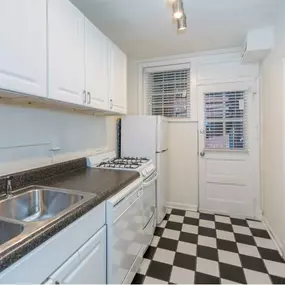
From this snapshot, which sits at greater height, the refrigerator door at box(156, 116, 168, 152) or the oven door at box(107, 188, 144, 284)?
the refrigerator door at box(156, 116, 168, 152)

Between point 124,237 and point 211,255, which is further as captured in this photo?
point 211,255

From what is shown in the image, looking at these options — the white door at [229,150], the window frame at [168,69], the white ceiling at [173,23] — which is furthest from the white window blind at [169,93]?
the white ceiling at [173,23]

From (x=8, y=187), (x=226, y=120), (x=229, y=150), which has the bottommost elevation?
(x=8, y=187)

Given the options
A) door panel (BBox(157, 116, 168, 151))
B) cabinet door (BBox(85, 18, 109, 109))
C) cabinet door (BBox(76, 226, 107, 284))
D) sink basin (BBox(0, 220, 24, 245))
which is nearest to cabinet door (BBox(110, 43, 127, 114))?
cabinet door (BBox(85, 18, 109, 109))

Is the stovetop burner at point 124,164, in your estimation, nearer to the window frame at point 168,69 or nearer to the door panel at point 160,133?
the door panel at point 160,133

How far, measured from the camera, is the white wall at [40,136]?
1.36 metres

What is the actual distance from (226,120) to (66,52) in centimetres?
234

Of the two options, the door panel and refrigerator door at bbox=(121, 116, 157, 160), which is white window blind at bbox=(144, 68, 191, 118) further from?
refrigerator door at bbox=(121, 116, 157, 160)

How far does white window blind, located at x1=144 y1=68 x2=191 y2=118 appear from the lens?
3154 mm

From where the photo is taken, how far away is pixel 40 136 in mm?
1623

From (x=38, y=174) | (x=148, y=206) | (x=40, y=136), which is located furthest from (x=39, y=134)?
(x=148, y=206)

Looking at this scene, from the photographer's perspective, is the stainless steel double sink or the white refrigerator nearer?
the stainless steel double sink

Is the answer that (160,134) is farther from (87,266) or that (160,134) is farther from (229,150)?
(87,266)

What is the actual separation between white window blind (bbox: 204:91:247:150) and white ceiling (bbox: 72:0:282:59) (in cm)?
70
